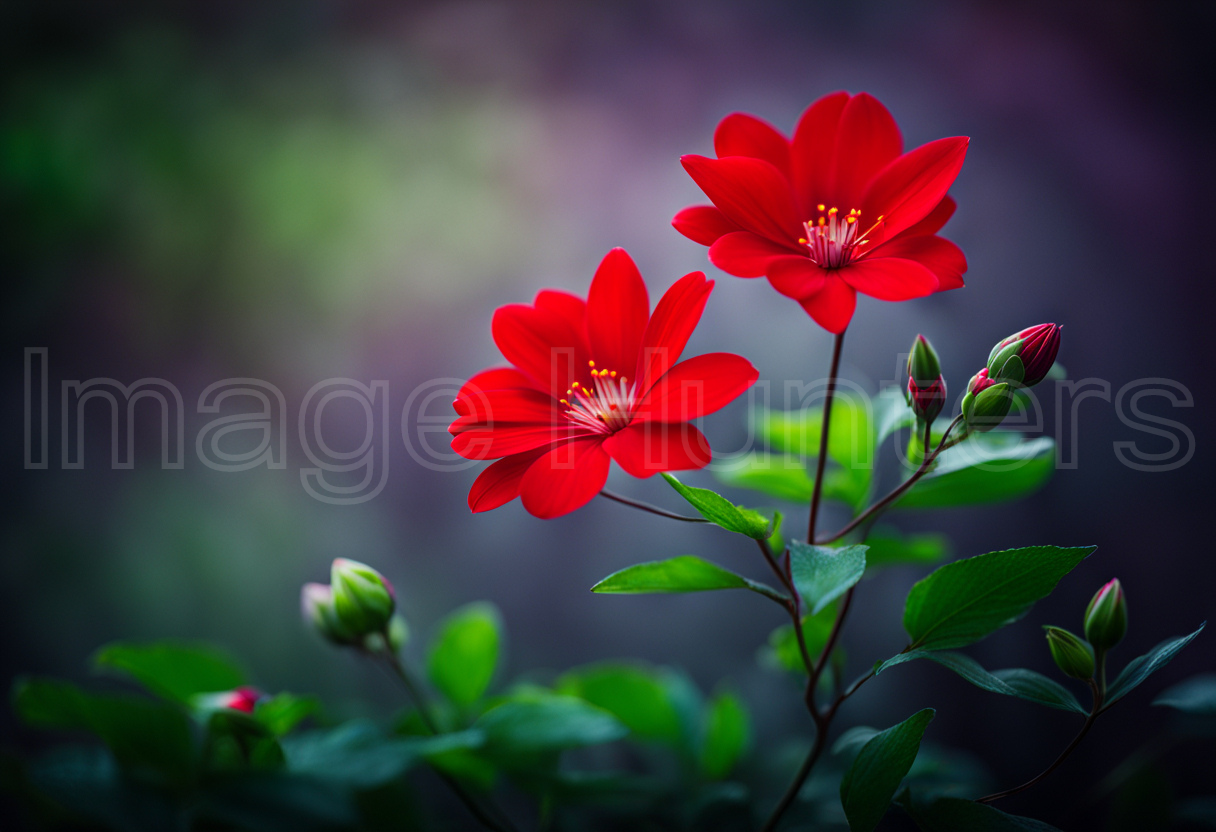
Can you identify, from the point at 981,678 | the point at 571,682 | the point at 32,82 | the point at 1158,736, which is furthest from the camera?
the point at 32,82

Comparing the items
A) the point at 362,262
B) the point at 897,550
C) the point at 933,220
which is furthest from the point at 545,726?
the point at 362,262

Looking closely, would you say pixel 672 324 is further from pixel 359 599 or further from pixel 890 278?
pixel 359 599

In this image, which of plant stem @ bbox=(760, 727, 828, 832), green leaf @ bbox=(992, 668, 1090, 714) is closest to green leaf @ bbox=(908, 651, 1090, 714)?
green leaf @ bbox=(992, 668, 1090, 714)

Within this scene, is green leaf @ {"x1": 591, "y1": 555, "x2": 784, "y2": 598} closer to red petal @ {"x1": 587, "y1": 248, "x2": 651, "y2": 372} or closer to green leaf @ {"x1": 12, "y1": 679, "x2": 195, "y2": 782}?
red petal @ {"x1": 587, "y1": 248, "x2": 651, "y2": 372}

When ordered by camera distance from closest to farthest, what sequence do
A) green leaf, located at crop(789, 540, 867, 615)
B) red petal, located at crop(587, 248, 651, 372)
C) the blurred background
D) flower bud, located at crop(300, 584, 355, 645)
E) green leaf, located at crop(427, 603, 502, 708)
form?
1. green leaf, located at crop(789, 540, 867, 615)
2. red petal, located at crop(587, 248, 651, 372)
3. flower bud, located at crop(300, 584, 355, 645)
4. green leaf, located at crop(427, 603, 502, 708)
5. the blurred background

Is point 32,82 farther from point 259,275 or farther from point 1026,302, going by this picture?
point 1026,302

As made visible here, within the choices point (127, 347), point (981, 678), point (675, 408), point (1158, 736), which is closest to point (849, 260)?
point (675, 408)
